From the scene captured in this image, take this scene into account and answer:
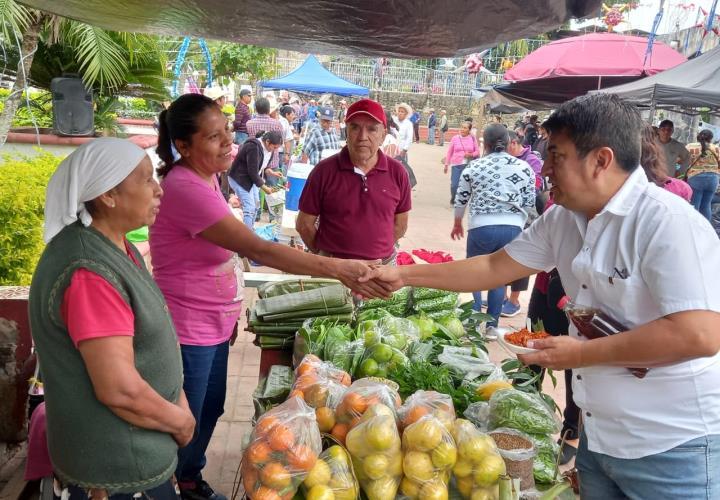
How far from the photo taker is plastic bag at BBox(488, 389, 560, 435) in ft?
6.48

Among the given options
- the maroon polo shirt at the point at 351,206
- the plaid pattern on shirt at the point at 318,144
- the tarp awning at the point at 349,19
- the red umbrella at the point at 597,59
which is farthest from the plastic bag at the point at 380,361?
the red umbrella at the point at 597,59

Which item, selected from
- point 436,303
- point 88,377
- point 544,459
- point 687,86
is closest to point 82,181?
point 88,377

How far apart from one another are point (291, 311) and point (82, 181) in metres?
1.32

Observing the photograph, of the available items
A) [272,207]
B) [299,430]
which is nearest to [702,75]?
[272,207]

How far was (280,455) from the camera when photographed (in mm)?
1626

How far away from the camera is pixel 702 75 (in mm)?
7852

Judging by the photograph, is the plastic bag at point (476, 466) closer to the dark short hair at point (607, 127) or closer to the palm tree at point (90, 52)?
the dark short hair at point (607, 127)

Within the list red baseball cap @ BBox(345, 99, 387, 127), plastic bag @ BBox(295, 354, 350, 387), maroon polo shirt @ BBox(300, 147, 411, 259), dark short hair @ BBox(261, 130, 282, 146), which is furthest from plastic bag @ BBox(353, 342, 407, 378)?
dark short hair @ BBox(261, 130, 282, 146)

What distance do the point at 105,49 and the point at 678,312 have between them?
18.5ft

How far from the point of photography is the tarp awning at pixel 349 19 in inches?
97.6

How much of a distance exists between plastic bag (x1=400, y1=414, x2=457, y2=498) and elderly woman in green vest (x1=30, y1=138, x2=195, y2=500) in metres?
0.73

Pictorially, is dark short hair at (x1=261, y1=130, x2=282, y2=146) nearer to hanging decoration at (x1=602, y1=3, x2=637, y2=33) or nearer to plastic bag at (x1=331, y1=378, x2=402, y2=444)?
hanging decoration at (x1=602, y1=3, x2=637, y2=33)

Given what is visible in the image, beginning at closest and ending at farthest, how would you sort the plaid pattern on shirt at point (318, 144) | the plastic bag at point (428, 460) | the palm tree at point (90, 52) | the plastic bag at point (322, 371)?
1. the plastic bag at point (428, 460)
2. the plastic bag at point (322, 371)
3. the palm tree at point (90, 52)
4. the plaid pattern on shirt at point (318, 144)

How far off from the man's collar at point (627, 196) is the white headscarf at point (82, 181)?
140cm
